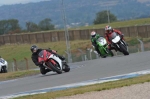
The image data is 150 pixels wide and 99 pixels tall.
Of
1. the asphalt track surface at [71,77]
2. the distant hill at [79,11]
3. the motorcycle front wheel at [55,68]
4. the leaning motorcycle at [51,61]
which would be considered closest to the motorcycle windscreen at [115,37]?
the asphalt track surface at [71,77]

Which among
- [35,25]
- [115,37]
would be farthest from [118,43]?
[35,25]

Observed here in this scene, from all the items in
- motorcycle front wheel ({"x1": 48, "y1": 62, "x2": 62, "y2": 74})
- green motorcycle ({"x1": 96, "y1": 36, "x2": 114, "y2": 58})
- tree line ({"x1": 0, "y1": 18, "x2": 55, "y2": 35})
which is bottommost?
Result: tree line ({"x1": 0, "y1": 18, "x2": 55, "y2": 35})

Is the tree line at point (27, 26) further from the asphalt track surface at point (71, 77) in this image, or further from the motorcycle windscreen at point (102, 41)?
the asphalt track surface at point (71, 77)

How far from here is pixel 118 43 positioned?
28297 mm

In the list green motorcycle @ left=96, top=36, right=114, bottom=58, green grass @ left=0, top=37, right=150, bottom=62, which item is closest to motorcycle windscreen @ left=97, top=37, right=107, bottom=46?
green motorcycle @ left=96, top=36, right=114, bottom=58

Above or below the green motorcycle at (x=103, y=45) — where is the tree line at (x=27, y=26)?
below

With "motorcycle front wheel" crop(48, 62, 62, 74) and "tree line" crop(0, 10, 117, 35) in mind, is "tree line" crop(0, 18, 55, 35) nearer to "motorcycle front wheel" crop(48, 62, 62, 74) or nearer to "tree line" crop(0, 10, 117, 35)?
"tree line" crop(0, 10, 117, 35)

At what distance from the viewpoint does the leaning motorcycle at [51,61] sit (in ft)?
73.7

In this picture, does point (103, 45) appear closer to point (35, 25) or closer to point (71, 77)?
point (71, 77)

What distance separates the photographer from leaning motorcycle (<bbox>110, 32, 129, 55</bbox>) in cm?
2809

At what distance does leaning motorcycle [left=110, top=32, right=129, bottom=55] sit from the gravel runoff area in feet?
48.1

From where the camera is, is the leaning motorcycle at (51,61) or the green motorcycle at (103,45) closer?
the leaning motorcycle at (51,61)

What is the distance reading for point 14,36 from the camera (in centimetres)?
7956

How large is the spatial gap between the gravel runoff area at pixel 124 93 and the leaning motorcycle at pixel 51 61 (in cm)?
945
